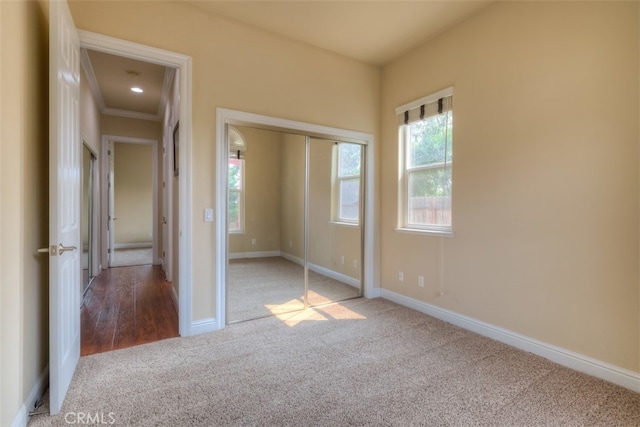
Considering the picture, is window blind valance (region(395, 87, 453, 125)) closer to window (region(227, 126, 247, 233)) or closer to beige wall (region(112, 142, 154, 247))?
window (region(227, 126, 247, 233))

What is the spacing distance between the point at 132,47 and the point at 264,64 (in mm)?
1171

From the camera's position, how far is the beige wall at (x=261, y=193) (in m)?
3.52

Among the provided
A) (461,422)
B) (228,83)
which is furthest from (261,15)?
(461,422)

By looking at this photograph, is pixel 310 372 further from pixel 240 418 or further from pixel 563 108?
pixel 563 108

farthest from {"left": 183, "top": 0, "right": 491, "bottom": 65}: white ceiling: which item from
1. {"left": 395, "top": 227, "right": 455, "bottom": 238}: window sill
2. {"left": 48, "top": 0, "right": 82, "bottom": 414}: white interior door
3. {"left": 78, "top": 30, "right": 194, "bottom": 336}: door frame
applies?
{"left": 395, "top": 227, "right": 455, "bottom": 238}: window sill

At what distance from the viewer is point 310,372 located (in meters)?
2.19

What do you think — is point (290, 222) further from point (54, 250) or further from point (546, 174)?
point (546, 174)

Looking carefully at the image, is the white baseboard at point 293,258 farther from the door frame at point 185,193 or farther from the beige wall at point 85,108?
the beige wall at point 85,108

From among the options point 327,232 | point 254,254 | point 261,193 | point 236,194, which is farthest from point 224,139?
point 327,232

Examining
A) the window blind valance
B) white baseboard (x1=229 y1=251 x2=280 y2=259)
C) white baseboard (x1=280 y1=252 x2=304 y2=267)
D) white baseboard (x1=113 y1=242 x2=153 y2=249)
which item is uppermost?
the window blind valance

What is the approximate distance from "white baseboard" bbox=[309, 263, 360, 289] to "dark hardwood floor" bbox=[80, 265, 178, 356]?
1783mm

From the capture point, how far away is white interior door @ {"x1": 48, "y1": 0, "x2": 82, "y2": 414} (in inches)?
66.5

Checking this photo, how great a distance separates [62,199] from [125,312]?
83.2 inches

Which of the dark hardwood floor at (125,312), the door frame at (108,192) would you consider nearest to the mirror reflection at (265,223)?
the dark hardwood floor at (125,312)
